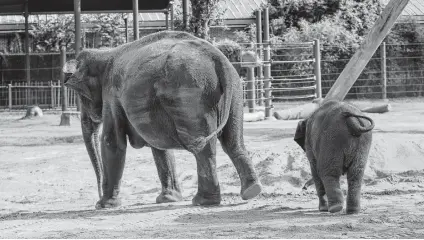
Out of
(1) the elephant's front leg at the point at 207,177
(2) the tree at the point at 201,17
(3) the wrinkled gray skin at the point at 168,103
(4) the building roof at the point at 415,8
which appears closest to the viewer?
(3) the wrinkled gray skin at the point at 168,103

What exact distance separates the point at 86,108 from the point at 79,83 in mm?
327

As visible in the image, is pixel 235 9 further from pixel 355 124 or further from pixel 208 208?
pixel 355 124

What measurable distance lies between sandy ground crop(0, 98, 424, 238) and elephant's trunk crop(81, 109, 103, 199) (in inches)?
15.7

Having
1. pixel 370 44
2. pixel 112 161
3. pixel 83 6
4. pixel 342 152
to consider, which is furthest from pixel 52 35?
pixel 342 152

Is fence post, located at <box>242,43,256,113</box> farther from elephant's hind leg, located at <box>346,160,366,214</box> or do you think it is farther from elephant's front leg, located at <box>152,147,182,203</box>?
elephant's hind leg, located at <box>346,160,366,214</box>

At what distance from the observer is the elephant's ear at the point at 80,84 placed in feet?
29.3

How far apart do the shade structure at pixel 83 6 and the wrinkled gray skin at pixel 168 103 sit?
674 inches

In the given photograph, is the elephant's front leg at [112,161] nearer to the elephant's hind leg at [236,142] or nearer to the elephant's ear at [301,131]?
the elephant's hind leg at [236,142]

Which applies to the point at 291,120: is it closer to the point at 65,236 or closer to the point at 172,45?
the point at 172,45

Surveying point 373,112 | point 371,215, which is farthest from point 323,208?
point 373,112

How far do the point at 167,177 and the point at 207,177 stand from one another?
1.09 m

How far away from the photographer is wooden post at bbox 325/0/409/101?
1120 cm

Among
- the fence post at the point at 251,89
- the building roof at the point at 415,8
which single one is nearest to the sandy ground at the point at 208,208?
the fence post at the point at 251,89

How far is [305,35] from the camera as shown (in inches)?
1155
